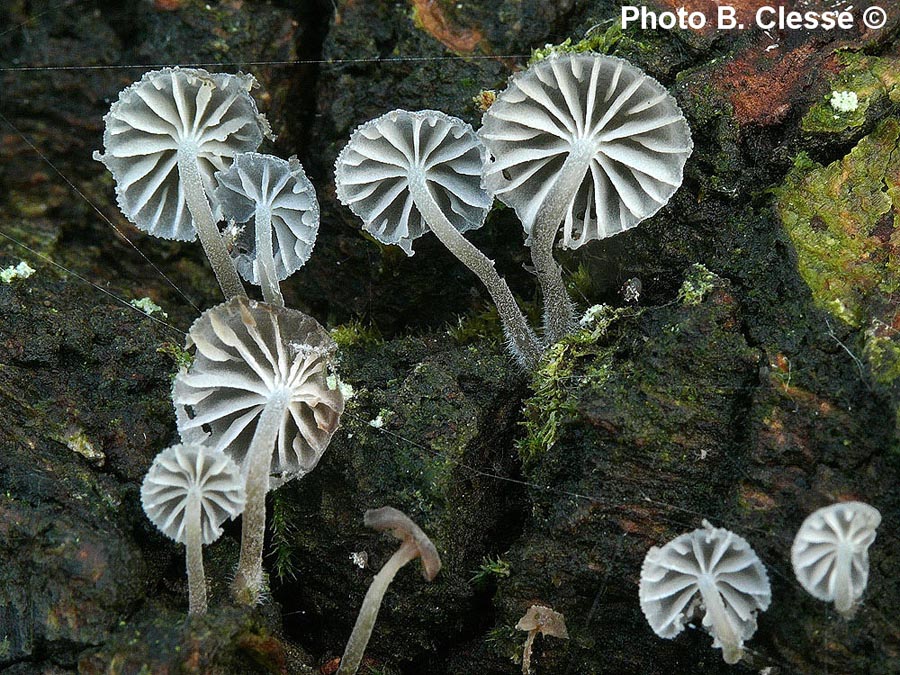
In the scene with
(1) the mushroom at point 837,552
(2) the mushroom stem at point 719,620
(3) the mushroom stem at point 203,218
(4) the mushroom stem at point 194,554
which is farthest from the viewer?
(3) the mushroom stem at point 203,218

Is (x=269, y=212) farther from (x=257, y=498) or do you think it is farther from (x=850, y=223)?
(x=850, y=223)

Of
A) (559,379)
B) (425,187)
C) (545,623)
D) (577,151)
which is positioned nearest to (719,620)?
(545,623)

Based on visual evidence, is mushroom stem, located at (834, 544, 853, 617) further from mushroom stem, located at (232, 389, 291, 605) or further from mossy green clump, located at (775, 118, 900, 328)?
mushroom stem, located at (232, 389, 291, 605)

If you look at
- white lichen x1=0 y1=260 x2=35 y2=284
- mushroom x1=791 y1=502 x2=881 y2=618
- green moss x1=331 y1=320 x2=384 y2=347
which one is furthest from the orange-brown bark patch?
mushroom x1=791 y1=502 x2=881 y2=618

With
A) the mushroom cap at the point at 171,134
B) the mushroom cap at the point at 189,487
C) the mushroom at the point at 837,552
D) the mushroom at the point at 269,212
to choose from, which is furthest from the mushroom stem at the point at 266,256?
the mushroom at the point at 837,552

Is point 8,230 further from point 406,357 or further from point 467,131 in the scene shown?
point 467,131

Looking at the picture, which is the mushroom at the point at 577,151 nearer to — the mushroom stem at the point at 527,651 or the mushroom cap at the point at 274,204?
the mushroom cap at the point at 274,204

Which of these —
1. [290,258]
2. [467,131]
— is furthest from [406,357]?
[467,131]
